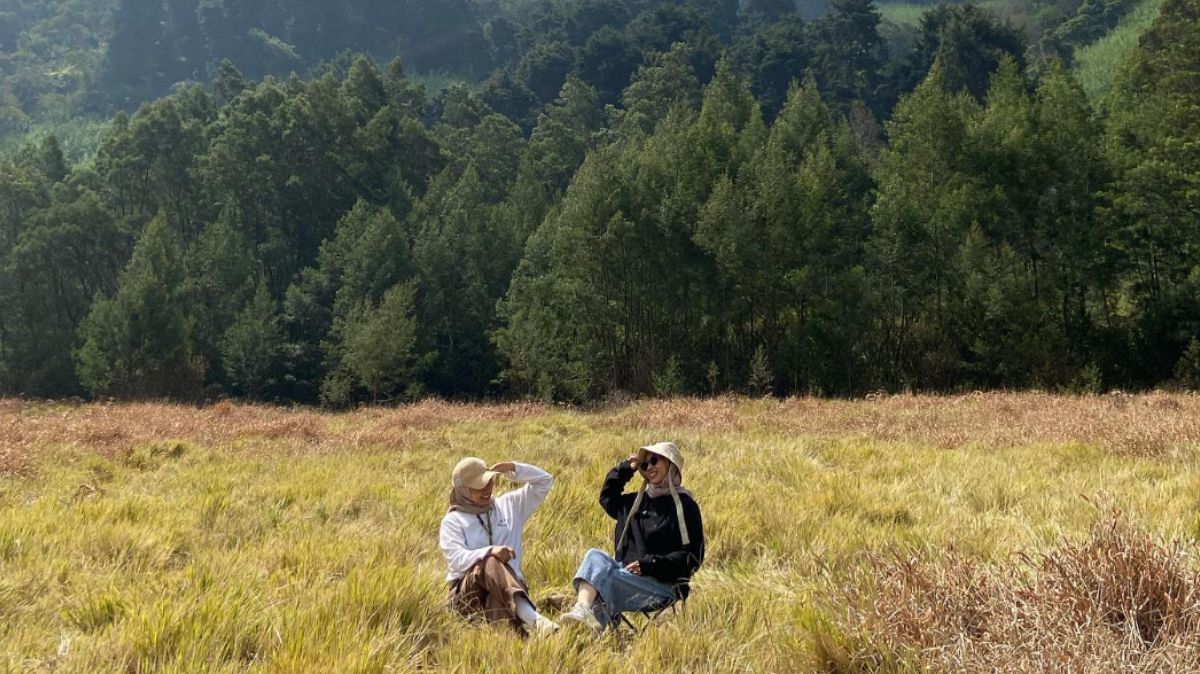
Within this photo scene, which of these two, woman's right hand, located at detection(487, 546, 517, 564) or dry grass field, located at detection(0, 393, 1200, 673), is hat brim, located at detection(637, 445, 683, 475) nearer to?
dry grass field, located at detection(0, 393, 1200, 673)

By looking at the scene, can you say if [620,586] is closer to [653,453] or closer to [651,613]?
[651,613]

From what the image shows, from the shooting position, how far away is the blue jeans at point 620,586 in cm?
412

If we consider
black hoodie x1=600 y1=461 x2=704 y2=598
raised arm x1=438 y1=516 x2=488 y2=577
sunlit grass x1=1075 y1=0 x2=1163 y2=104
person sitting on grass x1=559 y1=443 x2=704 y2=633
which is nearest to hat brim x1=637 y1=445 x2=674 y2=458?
person sitting on grass x1=559 y1=443 x2=704 y2=633

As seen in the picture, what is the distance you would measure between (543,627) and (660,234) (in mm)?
27900

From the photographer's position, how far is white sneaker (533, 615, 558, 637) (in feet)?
11.6

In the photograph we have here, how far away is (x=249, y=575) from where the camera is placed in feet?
14.4

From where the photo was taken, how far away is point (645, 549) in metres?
4.45

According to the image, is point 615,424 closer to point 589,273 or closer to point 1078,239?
point 589,273

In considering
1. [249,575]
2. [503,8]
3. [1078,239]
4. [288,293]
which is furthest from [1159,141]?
[503,8]

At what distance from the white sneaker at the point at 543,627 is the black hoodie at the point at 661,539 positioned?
74cm

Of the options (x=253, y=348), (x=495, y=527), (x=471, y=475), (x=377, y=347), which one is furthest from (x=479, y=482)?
(x=253, y=348)

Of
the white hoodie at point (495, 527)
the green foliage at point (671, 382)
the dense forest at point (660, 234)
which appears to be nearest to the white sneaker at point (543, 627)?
the white hoodie at point (495, 527)

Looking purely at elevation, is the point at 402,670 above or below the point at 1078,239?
below

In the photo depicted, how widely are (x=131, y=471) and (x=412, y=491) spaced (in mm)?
5414
